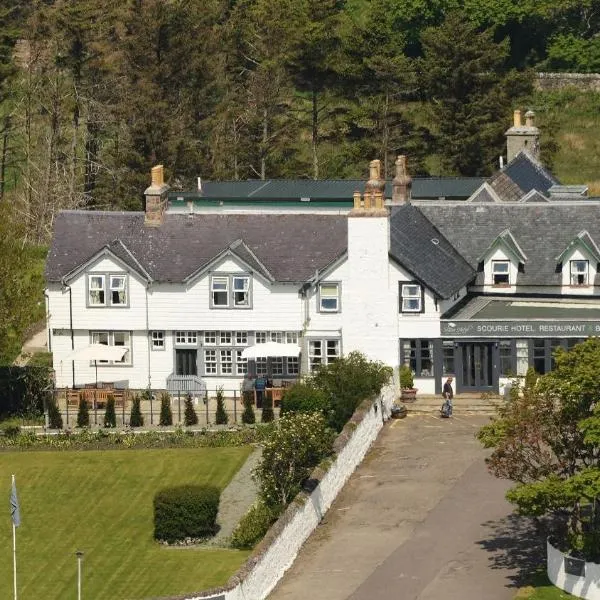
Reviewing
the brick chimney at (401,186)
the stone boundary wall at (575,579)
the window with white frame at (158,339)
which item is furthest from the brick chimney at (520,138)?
the stone boundary wall at (575,579)

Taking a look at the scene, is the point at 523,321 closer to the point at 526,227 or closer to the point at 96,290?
the point at 526,227

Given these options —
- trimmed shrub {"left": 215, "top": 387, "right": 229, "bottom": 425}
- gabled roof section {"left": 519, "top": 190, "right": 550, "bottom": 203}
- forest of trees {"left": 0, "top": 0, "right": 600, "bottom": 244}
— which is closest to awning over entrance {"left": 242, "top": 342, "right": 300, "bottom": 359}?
trimmed shrub {"left": 215, "top": 387, "right": 229, "bottom": 425}

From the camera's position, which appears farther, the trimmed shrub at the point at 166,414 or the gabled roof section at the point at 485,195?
the gabled roof section at the point at 485,195

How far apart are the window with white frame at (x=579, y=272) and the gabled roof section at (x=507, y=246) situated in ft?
5.74

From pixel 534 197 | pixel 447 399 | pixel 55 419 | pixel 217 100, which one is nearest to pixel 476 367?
pixel 447 399

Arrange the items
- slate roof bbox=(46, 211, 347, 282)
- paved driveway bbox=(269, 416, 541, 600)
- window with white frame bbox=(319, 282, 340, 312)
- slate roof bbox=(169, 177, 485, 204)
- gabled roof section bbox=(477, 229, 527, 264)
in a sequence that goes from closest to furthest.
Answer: paved driveway bbox=(269, 416, 541, 600), window with white frame bbox=(319, 282, 340, 312), slate roof bbox=(46, 211, 347, 282), gabled roof section bbox=(477, 229, 527, 264), slate roof bbox=(169, 177, 485, 204)

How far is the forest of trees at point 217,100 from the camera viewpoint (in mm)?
119938

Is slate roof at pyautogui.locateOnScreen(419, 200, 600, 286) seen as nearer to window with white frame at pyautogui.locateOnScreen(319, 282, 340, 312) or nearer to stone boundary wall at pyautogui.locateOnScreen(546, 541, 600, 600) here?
window with white frame at pyautogui.locateOnScreen(319, 282, 340, 312)

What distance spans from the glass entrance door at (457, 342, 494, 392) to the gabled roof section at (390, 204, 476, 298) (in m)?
2.00

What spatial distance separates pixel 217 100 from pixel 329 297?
44.9 metres

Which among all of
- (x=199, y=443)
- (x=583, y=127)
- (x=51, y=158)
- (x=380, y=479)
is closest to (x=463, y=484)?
(x=380, y=479)

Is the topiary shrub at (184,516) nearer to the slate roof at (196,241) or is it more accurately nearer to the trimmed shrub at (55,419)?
the trimmed shrub at (55,419)

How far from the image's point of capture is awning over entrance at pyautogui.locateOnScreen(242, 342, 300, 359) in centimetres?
8475

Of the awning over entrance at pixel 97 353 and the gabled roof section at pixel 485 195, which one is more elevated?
the gabled roof section at pixel 485 195
